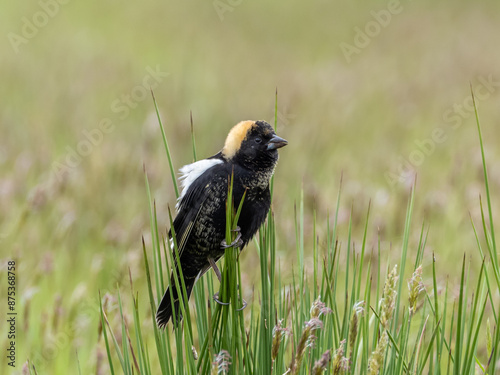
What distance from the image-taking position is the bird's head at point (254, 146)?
2.58 m

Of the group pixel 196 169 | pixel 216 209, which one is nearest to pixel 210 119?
pixel 196 169

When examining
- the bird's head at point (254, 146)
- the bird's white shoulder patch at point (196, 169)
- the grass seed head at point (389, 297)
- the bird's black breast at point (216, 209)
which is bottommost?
the grass seed head at point (389, 297)

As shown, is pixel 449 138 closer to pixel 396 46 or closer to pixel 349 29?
pixel 396 46

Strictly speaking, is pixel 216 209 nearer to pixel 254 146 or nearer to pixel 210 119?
pixel 254 146

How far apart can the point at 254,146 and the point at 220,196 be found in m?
0.28

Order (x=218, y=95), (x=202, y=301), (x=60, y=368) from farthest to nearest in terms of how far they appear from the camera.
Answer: (x=218, y=95), (x=60, y=368), (x=202, y=301)

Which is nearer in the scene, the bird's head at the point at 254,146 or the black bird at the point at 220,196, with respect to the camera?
the black bird at the point at 220,196

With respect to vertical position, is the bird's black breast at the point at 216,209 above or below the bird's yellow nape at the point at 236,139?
below

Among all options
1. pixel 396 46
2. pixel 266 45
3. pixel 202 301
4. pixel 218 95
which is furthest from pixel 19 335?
pixel 396 46

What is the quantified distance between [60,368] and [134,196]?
213 cm

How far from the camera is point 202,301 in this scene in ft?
6.50

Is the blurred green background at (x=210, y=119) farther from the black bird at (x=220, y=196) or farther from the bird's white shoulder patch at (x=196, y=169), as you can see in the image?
the bird's white shoulder patch at (x=196, y=169)

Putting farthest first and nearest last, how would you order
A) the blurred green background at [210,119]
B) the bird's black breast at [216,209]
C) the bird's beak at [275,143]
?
1. the blurred green background at [210,119]
2. the bird's beak at [275,143]
3. the bird's black breast at [216,209]

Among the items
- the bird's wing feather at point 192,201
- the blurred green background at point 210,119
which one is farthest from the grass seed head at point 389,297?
the bird's wing feather at point 192,201
